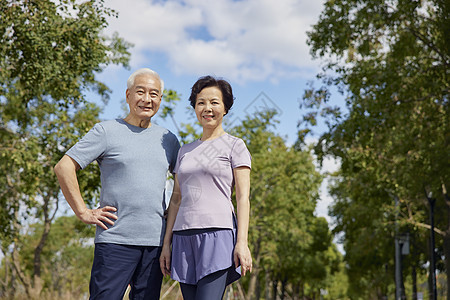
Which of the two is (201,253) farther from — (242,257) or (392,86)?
(392,86)

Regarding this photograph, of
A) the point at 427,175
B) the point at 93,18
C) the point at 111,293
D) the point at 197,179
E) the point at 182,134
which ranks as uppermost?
the point at 93,18

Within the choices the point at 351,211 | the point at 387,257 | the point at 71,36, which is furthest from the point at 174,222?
the point at 387,257

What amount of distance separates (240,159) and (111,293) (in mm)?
1193

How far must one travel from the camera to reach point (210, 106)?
3.87m

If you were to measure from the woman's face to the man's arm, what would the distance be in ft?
2.79

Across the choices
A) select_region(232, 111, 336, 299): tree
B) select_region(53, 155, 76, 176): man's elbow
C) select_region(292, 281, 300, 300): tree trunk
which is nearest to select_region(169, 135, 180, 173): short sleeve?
select_region(53, 155, 76, 176): man's elbow

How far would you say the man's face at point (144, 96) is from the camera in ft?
12.9

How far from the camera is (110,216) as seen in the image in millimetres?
3684

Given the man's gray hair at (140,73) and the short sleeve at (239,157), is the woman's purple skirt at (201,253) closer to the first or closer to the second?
the short sleeve at (239,157)

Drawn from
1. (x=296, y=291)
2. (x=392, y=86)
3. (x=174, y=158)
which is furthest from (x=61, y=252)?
(x=174, y=158)

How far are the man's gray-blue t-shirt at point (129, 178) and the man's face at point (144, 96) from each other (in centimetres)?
16

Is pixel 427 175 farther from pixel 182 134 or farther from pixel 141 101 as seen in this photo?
pixel 141 101

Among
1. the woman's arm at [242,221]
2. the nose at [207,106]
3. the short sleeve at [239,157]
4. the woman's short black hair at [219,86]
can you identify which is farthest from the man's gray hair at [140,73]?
the woman's arm at [242,221]

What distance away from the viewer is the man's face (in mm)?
3941
